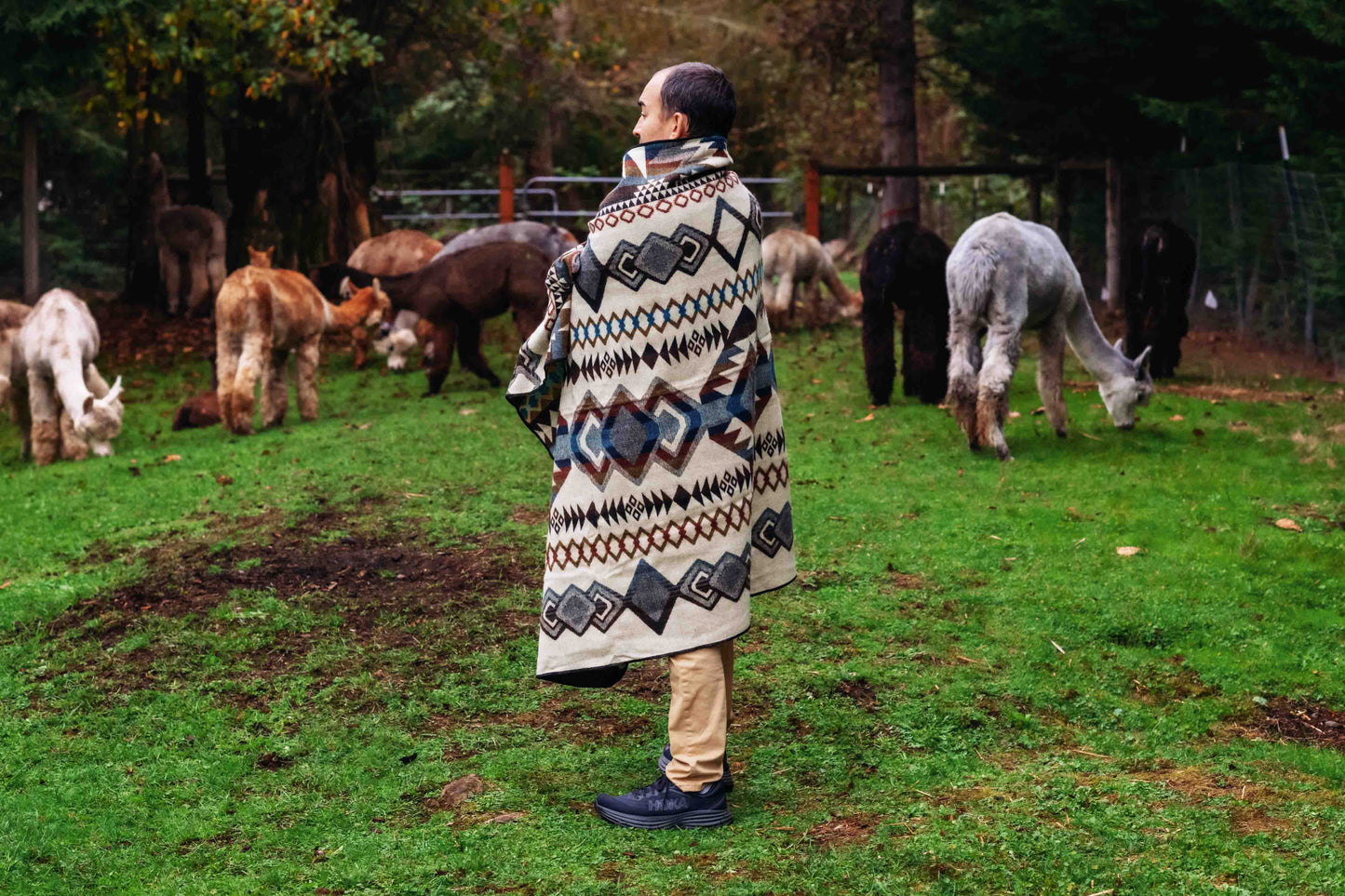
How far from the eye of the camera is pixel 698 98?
3.94 metres

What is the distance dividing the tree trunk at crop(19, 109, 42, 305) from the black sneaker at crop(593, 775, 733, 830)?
1552 centimetres

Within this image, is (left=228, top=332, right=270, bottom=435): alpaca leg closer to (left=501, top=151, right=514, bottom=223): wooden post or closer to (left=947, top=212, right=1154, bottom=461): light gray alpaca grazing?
(left=947, top=212, right=1154, bottom=461): light gray alpaca grazing

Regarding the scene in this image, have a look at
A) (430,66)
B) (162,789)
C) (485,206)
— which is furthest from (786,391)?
(485,206)

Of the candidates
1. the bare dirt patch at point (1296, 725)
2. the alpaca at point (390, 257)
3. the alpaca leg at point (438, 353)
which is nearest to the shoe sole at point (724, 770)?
the bare dirt patch at point (1296, 725)

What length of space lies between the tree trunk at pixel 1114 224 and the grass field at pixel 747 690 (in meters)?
9.11

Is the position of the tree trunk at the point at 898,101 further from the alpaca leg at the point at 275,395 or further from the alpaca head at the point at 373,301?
the alpaca leg at the point at 275,395

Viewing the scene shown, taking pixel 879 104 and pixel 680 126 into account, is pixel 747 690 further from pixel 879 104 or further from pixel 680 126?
pixel 879 104

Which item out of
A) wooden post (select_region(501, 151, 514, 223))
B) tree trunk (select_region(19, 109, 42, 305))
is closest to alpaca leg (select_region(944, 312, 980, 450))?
wooden post (select_region(501, 151, 514, 223))

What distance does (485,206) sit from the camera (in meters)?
29.7

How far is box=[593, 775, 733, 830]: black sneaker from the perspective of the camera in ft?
13.6

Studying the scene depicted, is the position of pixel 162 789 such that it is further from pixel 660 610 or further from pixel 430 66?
pixel 430 66

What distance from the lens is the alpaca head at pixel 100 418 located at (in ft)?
36.2

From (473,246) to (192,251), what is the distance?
30.5 ft

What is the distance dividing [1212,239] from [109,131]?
22597 mm
